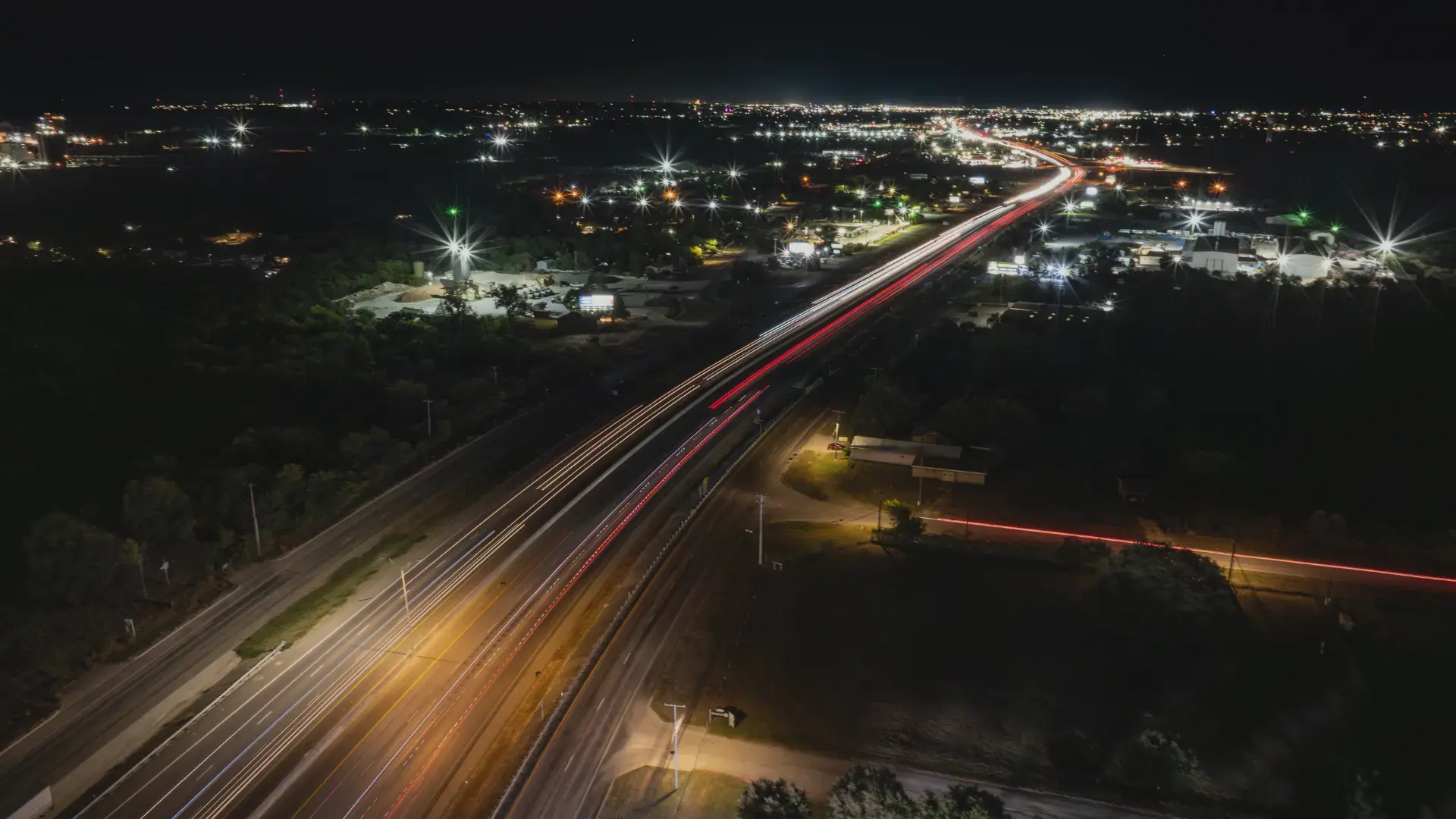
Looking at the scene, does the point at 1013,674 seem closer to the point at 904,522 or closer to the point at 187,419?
the point at 904,522

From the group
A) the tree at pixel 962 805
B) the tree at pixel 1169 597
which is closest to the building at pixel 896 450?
the tree at pixel 1169 597

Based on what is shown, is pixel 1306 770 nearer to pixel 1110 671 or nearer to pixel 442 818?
pixel 1110 671

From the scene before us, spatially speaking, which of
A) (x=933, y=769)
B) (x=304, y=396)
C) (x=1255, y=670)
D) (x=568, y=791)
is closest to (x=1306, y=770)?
(x=1255, y=670)

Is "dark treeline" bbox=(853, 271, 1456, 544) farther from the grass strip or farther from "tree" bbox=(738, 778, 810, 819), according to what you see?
"tree" bbox=(738, 778, 810, 819)

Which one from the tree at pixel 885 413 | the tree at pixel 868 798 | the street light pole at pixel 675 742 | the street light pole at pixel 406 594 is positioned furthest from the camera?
the tree at pixel 885 413

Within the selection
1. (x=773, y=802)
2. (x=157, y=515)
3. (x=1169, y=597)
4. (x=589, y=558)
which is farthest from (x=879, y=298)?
(x=773, y=802)

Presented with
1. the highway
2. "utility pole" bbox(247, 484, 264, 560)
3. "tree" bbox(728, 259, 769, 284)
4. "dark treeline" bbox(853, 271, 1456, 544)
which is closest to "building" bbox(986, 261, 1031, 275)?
"dark treeline" bbox(853, 271, 1456, 544)

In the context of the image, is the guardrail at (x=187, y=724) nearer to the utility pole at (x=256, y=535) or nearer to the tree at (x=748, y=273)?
the utility pole at (x=256, y=535)
